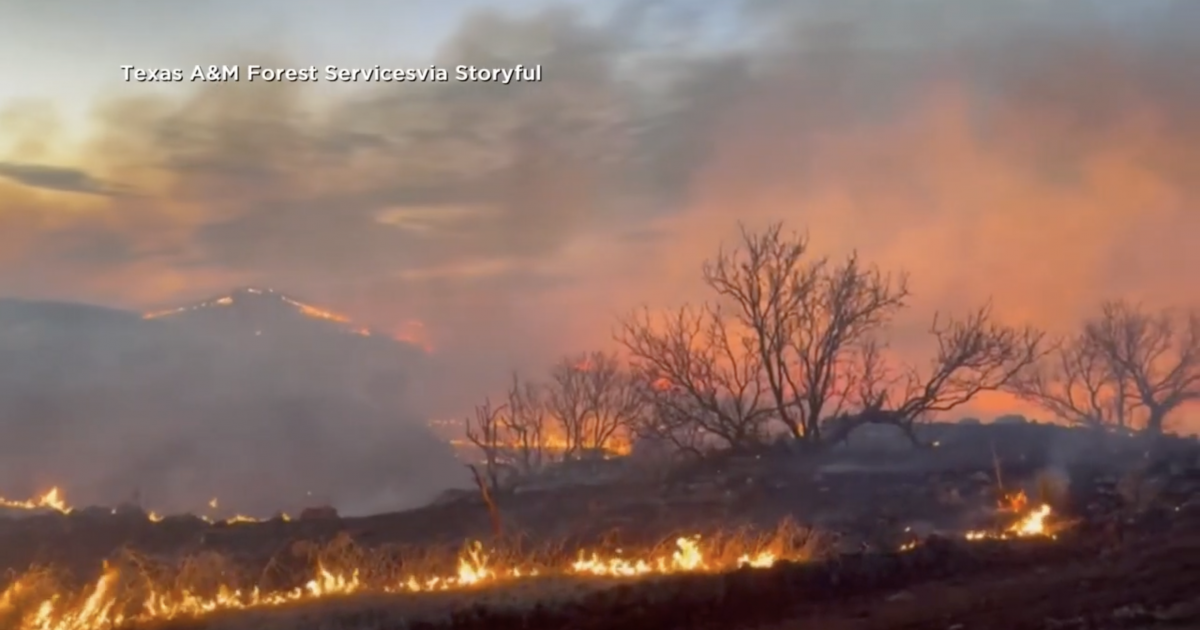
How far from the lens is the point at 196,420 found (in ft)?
255

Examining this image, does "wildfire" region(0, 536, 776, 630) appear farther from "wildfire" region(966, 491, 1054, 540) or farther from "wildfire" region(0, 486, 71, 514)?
"wildfire" region(0, 486, 71, 514)

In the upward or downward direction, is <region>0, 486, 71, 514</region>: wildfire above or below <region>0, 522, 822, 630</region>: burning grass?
above

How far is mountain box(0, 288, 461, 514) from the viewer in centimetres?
6994

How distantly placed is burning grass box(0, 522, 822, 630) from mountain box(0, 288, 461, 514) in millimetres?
49152

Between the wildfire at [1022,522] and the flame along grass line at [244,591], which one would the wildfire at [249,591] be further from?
the wildfire at [1022,522]

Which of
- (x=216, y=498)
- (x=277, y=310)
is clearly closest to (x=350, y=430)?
(x=216, y=498)

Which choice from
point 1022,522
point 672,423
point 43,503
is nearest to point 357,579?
point 1022,522

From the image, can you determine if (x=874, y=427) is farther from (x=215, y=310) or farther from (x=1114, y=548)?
(x=215, y=310)

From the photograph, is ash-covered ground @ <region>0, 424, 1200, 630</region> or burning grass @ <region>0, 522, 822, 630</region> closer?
ash-covered ground @ <region>0, 424, 1200, 630</region>

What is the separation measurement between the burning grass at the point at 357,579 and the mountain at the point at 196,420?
161 ft

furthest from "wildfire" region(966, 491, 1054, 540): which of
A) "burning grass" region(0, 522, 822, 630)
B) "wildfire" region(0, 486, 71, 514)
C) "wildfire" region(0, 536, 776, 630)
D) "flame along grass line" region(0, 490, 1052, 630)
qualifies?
"wildfire" region(0, 486, 71, 514)

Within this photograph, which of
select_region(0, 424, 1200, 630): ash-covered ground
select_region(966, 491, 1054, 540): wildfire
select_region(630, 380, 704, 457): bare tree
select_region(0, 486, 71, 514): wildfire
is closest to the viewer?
select_region(0, 424, 1200, 630): ash-covered ground

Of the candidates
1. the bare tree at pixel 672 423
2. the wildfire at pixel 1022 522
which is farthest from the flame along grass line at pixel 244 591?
the bare tree at pixel 672 423

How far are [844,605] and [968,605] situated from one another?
151cm
